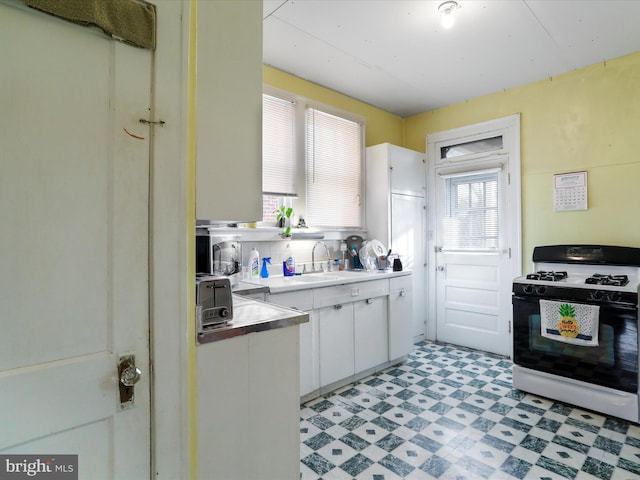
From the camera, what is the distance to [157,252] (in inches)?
40.4

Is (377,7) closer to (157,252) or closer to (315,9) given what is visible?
(315,9)

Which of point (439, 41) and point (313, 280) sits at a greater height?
point (439, 41)

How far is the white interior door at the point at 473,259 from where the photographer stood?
3.53 meters

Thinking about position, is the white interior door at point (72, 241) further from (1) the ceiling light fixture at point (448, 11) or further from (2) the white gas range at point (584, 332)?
(2) the white gas range at point (584, 332)

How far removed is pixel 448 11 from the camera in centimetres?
224

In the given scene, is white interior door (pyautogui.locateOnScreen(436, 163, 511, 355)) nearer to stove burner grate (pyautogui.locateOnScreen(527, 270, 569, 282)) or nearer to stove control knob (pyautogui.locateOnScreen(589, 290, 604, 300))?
stove burner grate (pyautogui.locateOnScreen(527, 270, 569, 282))

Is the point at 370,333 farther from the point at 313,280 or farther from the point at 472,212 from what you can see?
the point at 472,212

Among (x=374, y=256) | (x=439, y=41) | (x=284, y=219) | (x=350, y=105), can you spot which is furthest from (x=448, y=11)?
(x=374, y=256)

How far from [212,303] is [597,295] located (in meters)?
2.53

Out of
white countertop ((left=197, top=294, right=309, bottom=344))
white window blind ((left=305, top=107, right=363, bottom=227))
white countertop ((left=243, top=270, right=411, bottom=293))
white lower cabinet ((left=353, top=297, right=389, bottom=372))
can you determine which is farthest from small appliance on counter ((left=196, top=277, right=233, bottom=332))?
white window blind ((left=305, top=107, right=363, bottom=227))

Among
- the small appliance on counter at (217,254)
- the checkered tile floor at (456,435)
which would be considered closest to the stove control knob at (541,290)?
the checkered tile floor at (456,435)

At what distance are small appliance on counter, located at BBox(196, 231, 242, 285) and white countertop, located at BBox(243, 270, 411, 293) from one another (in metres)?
0.31

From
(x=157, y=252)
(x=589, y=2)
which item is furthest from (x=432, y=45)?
(x=157, y=252)

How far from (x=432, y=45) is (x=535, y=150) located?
1.50 meters
